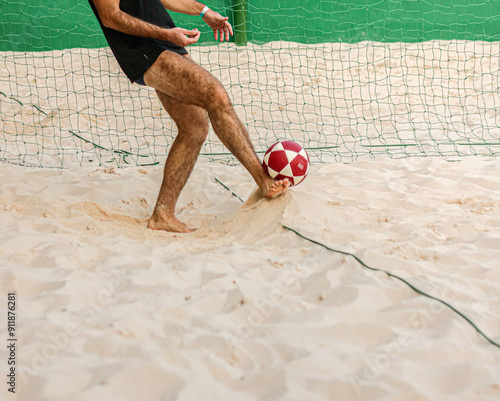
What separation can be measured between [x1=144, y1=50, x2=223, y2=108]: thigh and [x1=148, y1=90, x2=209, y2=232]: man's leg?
0.18 m

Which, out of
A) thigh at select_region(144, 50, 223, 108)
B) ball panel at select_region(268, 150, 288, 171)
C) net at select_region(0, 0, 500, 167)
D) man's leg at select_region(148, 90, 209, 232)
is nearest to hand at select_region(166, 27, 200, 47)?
thigh at select_region(144, 50, 223, 108)

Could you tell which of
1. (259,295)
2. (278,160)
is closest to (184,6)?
(278,160)

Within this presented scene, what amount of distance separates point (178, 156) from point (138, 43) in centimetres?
68

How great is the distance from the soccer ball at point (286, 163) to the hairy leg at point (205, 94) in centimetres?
8

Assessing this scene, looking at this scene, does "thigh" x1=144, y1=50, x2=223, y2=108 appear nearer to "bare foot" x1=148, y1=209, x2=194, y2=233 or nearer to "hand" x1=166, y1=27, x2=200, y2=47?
"hand" x1=166, y1=27, x2=200, y2=47

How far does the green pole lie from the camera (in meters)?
7.89

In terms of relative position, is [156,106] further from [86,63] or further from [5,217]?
[5,217]

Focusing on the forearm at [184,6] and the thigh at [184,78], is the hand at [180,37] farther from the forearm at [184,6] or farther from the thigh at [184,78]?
the forearm at [184,6]

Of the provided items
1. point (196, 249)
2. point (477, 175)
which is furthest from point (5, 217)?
point (477, 175)

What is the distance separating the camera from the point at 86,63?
7.23 meters

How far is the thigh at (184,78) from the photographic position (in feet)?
9.19

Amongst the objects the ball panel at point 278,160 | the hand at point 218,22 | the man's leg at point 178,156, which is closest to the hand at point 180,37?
the man's leg at point 178,156

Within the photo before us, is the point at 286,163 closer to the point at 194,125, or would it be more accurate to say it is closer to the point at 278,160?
the point at 278,160

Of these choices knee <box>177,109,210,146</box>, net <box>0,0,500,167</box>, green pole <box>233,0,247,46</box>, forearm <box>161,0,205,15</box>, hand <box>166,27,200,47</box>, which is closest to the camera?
hand <box>166,27,200,47</box>
